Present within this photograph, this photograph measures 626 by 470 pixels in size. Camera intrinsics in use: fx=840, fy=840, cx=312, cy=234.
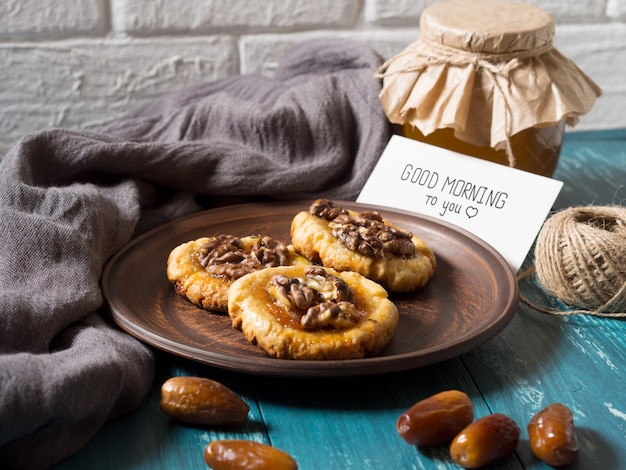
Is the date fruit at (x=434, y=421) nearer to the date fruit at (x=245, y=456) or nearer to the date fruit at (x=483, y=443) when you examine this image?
the date fruit at (x=483, y=443)

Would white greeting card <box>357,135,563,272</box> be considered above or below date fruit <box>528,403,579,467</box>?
below

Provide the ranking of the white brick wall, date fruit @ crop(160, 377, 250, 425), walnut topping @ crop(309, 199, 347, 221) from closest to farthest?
date fruit @ crop(160, 377, 250, 425) < walnut topping @ crop(309, 199, 347, 221) < the white brick wall

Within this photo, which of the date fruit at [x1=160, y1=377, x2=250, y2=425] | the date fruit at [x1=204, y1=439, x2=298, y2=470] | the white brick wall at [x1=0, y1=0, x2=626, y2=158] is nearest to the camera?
the date fruit at [x1=204, y1=439, x2=298, y2=470]

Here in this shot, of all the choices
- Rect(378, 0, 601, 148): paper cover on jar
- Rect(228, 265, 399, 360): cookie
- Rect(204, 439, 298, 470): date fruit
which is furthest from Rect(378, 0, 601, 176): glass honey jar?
Rect(204, 439, 298, 470): date fruit

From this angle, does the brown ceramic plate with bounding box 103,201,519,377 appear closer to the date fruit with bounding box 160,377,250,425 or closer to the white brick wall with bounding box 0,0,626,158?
the date fruit with bounding box 160,377,250,425

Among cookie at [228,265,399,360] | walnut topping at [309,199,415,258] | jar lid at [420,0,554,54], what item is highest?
jar lid at [420,0,554,54]

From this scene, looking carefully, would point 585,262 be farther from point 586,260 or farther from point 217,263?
point 217,263

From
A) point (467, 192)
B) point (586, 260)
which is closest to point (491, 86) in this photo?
point (467, 192)

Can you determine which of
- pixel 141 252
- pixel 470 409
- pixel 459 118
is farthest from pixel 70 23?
pixel 470 409

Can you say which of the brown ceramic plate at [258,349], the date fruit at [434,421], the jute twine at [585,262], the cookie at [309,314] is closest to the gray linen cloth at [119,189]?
the brown ceramic plate at [258,349]
